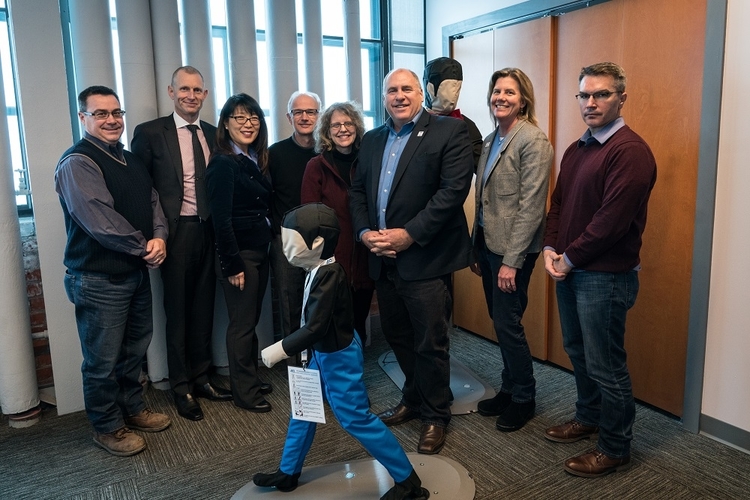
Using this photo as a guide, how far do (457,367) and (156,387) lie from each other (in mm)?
1672

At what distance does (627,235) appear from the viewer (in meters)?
2.16

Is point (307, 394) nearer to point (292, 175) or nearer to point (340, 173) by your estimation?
point (340, 173)

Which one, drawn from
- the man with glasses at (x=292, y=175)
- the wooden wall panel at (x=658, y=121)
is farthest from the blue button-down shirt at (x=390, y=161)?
the wooden wall panel at (x=658, y=121)

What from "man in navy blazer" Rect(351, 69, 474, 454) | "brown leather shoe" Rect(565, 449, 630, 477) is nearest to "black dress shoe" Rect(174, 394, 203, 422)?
"man in navy blazer" Rect(351, 69, 474, 454)

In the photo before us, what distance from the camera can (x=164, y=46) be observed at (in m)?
3.09

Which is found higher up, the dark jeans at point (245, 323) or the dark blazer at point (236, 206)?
the dark blazer at point (236, 206)

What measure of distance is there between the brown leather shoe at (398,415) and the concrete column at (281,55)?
1.70 m

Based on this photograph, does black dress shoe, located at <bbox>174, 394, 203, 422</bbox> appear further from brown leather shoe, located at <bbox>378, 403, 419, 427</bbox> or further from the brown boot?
brown leather shoe, located at <bbox>378, 403, 419, 427</bbox>

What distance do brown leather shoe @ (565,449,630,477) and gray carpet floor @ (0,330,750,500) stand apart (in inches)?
1.0

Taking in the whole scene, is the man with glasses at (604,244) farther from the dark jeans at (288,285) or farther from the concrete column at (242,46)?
the concrete column at (242,46)

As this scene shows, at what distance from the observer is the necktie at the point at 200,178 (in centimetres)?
282

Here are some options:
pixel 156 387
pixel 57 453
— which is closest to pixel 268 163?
pixel 156 387

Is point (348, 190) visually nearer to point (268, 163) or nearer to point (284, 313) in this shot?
point (268, 163)

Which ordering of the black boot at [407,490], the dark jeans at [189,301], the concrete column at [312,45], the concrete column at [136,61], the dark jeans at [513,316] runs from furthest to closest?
the concrete column at [312,45]
the concrete column at [136,61]
the dark jeans at [189,301]
the dark jeans at [513,316]
the black boot at [407,490]
